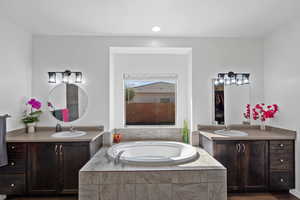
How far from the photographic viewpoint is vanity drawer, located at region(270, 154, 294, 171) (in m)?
2.69

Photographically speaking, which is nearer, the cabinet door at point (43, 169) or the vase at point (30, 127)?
the cabinet door at point (43, 169)

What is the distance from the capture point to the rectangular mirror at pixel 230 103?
3.34 m

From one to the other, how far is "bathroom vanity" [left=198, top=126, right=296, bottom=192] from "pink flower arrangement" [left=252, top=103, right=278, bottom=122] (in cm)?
41

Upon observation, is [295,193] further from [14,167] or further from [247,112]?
[14,167]

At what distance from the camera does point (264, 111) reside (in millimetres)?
3127

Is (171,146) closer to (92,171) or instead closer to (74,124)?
(92,171)

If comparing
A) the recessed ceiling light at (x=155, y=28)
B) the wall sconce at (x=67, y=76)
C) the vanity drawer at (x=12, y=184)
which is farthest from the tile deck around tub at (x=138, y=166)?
the recessed ceiling light at (x=155, y=28)

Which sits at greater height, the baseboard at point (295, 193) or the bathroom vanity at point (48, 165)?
the bathroom vanity at point (48, 165)

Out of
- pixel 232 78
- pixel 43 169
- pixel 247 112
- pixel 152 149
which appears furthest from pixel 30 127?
pixel 247 112

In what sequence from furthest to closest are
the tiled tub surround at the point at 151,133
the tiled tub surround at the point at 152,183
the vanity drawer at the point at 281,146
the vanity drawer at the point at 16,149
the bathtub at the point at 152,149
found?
1. the tiled tub surround at the point at 151,133
2. the bathtub at the point at 152,149
3. the vanity drawer at the point at 281,146
4. the vanity drawer at the point at 16,149
5. the tiled tub surround at the point at 152,183

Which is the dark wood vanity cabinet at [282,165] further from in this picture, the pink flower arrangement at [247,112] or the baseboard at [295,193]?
the pink flower arrangement at [247,112]

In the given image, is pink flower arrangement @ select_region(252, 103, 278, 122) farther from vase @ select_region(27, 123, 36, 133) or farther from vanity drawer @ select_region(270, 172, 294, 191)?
vase @ select_region(27, 123, 36, 133)

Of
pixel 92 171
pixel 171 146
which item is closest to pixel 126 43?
pixel 171 146

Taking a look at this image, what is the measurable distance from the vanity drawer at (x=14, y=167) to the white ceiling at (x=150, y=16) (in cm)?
191
